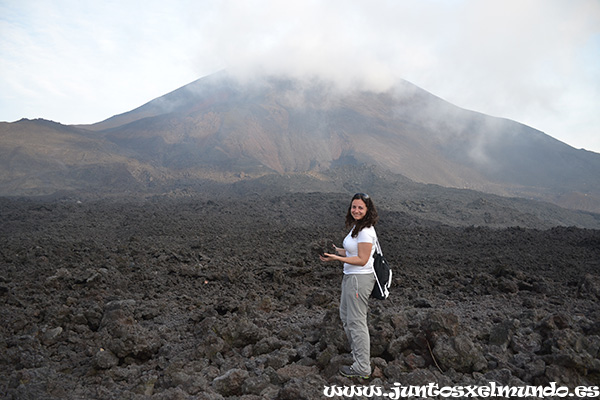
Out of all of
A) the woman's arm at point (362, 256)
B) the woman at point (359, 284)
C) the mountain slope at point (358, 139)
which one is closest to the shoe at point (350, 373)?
the woman at point (359, 284)

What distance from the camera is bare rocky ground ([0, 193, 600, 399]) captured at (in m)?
3.61

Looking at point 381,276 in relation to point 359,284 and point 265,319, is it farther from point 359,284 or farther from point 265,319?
point 265,319

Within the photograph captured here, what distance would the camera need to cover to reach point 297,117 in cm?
6450

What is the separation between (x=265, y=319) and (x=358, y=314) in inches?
82.7

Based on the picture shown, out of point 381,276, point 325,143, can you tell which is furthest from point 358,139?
point 381,276

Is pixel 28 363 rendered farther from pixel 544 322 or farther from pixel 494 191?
pixel 494 191

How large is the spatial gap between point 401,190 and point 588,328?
30.8 metres

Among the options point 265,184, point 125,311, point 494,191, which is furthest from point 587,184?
point 125,311

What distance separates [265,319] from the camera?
5254 mm

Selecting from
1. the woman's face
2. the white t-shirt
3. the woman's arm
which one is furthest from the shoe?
the woman's face

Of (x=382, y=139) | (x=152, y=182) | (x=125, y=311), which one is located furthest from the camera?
(x=382, y=139)

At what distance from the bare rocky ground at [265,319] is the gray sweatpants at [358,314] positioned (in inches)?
7.9

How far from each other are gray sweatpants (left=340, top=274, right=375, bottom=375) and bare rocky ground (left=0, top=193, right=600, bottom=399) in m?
0.20

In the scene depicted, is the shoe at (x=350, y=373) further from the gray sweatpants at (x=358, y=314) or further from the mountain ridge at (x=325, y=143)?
the mountain ridge at (x=325, y=143)
